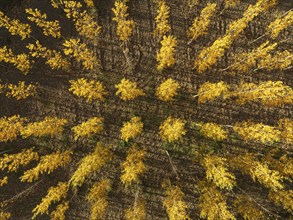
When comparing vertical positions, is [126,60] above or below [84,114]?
above

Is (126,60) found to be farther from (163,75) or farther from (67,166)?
(67,166)

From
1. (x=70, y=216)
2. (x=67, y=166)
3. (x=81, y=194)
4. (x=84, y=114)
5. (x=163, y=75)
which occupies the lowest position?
(x=70, y=216)

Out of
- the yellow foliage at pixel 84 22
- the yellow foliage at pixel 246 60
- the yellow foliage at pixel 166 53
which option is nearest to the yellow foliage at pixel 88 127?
the yellow foliage at pixel 166 53

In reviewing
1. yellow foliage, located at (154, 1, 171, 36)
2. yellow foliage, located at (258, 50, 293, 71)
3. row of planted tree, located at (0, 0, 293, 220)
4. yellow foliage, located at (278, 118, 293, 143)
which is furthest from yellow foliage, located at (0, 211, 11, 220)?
yellow foliage, located at (258, 50, 293, 71)

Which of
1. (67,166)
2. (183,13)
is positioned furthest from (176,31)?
(67,166)

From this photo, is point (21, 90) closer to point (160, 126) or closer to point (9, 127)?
point (9, 127)

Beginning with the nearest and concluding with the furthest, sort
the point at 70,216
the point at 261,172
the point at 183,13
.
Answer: the point at 261,172
the point at 70,216
the point at 183,13

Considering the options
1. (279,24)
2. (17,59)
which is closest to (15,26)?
(17,59)

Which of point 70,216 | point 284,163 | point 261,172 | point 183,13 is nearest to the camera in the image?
point 261,172
